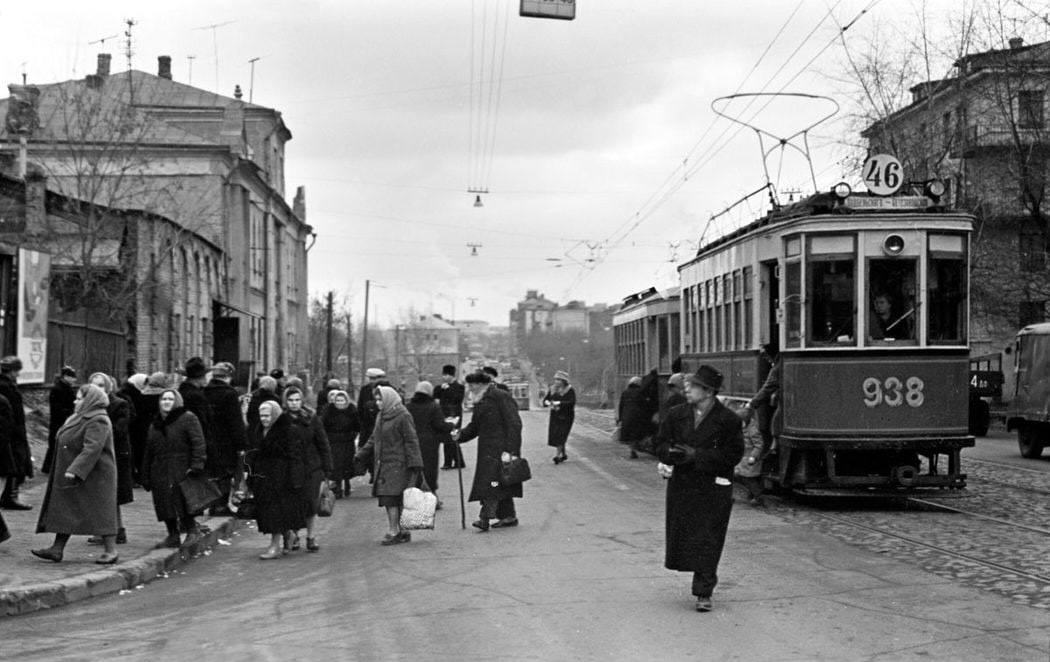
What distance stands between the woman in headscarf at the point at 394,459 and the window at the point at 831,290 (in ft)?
16.1

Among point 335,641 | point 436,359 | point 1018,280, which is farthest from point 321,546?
point 436,359

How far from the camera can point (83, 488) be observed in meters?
11.5

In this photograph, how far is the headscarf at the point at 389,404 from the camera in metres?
13.7

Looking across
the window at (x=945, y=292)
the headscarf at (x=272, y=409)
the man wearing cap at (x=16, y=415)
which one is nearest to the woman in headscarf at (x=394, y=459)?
the headscarf at (x=272, y=409)

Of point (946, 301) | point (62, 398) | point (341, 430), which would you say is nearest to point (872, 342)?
point (946, 301)

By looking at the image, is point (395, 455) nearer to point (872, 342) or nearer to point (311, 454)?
point (311, 454)

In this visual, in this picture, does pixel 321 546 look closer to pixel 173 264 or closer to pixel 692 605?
pixel 692 605

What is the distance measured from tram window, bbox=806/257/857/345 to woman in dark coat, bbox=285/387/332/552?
19.4 ft

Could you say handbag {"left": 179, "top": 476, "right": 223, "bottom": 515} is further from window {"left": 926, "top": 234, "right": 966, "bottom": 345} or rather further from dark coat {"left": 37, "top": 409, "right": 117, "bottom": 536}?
window {"left": 926, "top": 234, "right": 966, "bottom": 345}

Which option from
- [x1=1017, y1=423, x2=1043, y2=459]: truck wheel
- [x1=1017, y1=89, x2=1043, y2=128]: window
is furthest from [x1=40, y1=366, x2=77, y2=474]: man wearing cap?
[x1=1017, y1=89, x2=1043, y2=128]: window

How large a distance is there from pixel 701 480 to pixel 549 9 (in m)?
5.92

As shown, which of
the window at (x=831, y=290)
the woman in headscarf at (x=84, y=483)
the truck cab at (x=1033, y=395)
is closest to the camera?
the woman in headscarf at (x=84, y=483)

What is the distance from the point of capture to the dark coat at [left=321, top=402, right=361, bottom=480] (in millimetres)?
18281

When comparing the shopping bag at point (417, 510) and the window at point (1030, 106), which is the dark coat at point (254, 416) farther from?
the window at point (1030, 106)
